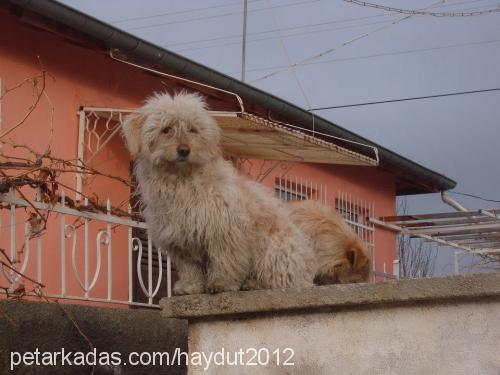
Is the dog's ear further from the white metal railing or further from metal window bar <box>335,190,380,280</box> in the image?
metal window bar <box>335,190,380,280</box>

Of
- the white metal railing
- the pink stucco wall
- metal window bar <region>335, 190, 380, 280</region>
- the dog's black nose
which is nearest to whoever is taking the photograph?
the dog's black nose

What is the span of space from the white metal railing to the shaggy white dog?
1436 millimetres

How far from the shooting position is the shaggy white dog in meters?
4.44

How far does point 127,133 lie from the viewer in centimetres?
465

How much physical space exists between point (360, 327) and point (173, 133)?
4.60 feet

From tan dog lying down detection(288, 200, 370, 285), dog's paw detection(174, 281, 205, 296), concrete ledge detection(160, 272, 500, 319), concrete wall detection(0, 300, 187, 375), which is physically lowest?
concrete wall detection(0, 300, 187, 375)

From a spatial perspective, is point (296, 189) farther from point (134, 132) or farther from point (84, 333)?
point (134, 132)

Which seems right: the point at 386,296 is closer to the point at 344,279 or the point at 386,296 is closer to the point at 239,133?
the point at 344,279

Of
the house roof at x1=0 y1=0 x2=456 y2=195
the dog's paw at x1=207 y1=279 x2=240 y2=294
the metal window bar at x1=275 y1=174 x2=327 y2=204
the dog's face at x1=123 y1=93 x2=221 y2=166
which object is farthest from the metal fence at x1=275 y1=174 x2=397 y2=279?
the dog's paw at x1=207 y1=279 x2=240 y2=294

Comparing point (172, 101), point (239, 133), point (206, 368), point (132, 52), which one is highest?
point (132, 52)

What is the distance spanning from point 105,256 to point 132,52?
211 cm

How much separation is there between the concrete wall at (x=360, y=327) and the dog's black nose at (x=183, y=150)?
2.40 ft

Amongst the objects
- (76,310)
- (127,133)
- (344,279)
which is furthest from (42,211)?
(344,279)

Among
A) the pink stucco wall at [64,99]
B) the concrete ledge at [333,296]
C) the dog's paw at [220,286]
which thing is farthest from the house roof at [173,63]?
the concrete ledge at [333,296]
